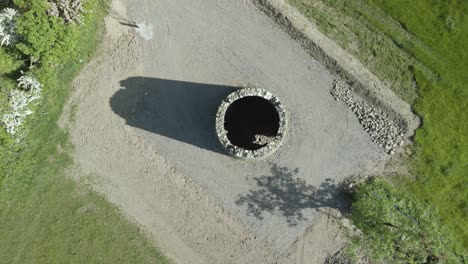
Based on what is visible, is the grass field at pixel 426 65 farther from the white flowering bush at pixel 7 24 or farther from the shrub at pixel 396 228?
the white flowering bush at pixel 7 24

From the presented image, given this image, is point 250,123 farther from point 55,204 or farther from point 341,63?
point 55,204

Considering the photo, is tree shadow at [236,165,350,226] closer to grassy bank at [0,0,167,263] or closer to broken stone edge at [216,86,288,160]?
broken stone edge at [216,86,288,160]

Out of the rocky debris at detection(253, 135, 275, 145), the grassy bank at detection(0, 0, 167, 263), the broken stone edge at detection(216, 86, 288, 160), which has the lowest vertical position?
the grassy bank at detection(0, 0, 167, 263)

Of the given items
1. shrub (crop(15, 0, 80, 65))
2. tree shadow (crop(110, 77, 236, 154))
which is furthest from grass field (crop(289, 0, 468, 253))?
shrub (crop(15, 0, 80, 65))

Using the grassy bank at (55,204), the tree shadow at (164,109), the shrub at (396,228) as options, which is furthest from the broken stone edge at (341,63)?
the grassy bank at (55,204)

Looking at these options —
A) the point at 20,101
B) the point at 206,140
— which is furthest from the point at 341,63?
the point at 20,101
